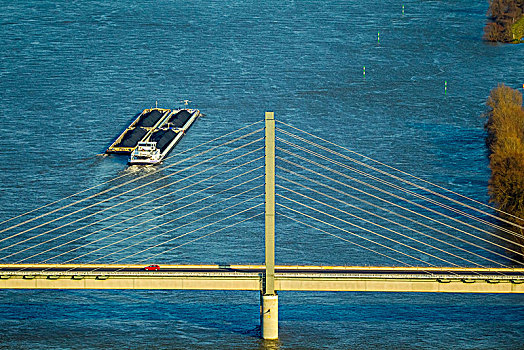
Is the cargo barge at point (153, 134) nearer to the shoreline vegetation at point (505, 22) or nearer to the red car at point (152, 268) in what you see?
the red car at point (152, 268)

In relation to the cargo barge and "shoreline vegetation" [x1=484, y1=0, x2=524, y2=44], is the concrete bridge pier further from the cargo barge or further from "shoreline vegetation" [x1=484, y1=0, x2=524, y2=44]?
"shoreline vegetation" [x1=484, y1=0, x2=524, y2=44]

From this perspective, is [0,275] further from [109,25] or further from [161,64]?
[109,25]

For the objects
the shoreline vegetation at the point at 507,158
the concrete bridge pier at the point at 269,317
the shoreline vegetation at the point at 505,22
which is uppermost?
the shoreline vegetation at the point at 505,22

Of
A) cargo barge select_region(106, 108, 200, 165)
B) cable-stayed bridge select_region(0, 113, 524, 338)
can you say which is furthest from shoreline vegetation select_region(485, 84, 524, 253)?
cargo barge select_region(106, 108, 200, 165)

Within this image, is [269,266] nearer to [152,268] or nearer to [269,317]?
[269,317]

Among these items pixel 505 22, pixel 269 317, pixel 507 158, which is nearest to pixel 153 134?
pixel 507 158

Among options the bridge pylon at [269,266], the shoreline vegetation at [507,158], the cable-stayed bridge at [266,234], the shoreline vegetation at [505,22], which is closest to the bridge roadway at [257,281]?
the cable-stayed bridge at [266,234]

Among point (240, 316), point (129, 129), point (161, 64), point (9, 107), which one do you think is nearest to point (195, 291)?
point (240, 316)
